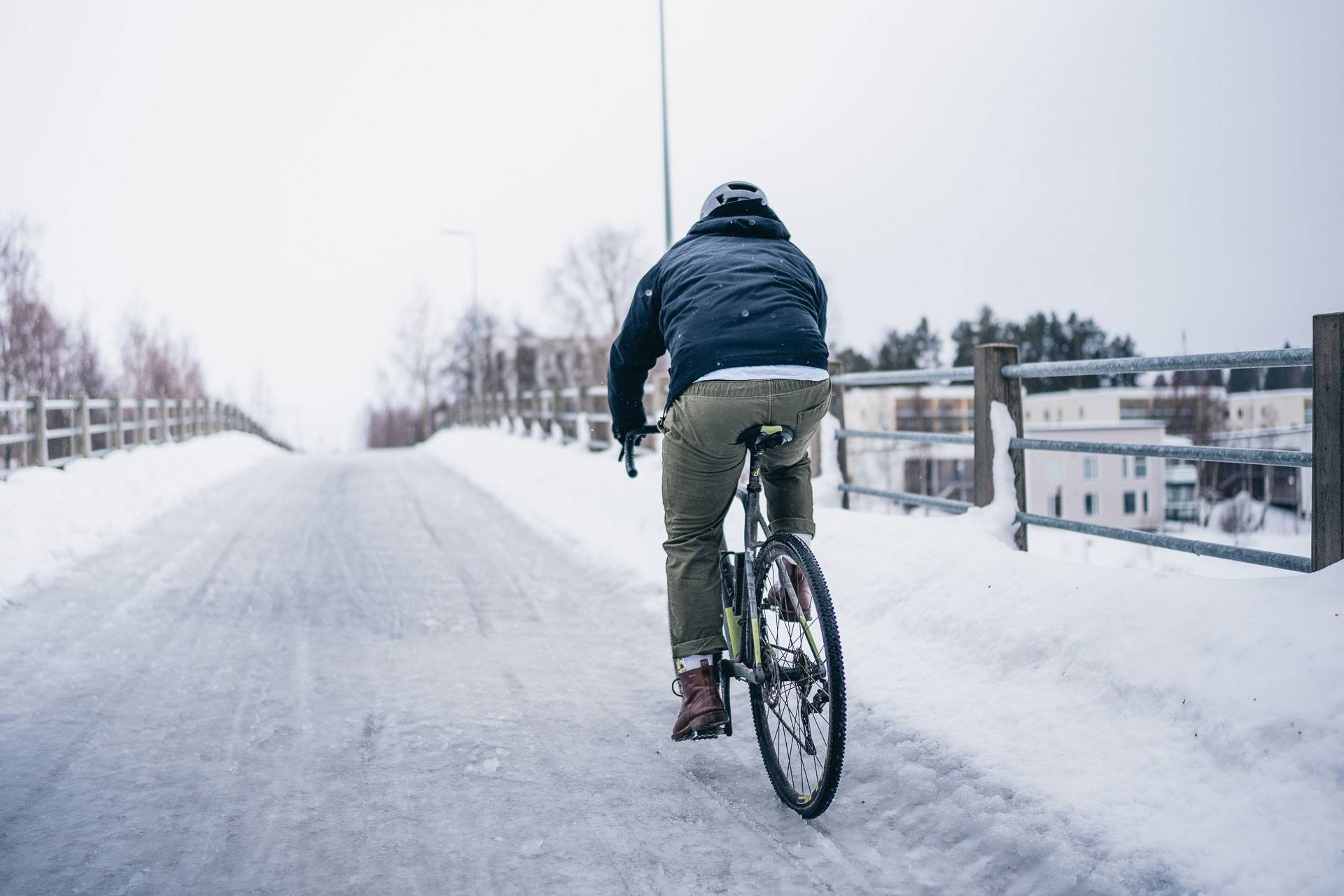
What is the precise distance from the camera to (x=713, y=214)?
319cm

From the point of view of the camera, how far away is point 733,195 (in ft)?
10.4

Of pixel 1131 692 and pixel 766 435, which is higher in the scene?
pixel 766 435

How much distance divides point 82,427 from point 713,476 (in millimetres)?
11686

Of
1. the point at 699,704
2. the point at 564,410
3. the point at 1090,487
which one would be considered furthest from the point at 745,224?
the point at 1090,487

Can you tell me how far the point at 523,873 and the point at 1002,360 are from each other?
148 inches

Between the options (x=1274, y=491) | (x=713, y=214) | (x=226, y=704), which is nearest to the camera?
(x=713, y=214)

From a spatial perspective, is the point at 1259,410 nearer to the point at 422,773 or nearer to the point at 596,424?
the point at 596,424

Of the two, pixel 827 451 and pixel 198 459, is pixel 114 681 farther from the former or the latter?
pixel 198 459

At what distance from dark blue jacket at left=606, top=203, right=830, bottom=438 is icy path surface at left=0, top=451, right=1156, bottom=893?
4.29ft

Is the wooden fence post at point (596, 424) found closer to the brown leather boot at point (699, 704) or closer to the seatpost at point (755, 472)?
the seatpost at point (755, 472)

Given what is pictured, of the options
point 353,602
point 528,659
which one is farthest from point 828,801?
point 353,602

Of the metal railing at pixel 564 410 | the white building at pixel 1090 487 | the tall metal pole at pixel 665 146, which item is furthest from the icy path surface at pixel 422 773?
the white building at pixel 1090 487

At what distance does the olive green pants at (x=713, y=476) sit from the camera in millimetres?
2867

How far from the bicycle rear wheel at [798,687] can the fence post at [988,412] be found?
98.1 inches
